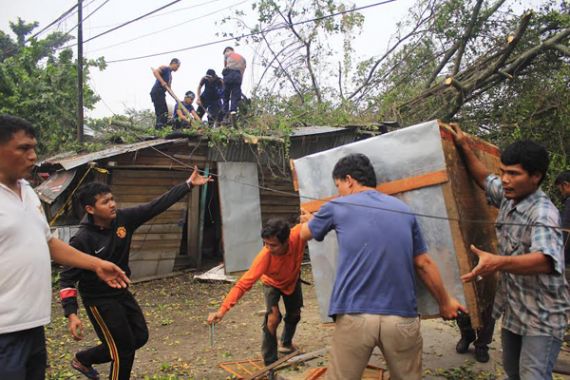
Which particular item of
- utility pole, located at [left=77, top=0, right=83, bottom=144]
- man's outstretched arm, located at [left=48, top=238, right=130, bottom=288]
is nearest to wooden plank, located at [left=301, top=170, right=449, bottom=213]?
man's outstretched arm, located at [left=48, top=238, right=130, bottom=288]

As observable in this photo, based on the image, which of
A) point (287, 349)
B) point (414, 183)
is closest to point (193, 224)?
point (287, 349)

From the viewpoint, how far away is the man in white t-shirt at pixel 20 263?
223 cm

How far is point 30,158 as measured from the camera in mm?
2502

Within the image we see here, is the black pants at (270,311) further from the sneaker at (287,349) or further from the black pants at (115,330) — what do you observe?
the black pants at (115,330)

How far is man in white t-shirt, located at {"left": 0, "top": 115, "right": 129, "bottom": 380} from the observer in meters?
2.23

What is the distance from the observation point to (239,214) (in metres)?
10.2

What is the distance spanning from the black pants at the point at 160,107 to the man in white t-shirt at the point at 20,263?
8550 mm

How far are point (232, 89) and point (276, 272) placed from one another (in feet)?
24.1

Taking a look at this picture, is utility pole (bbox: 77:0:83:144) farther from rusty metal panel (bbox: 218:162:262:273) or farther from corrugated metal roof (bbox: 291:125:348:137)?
corrugated metal roof (bbox: 291:125:348:137)

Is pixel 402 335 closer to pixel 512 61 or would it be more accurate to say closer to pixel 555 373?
pixel 555 373

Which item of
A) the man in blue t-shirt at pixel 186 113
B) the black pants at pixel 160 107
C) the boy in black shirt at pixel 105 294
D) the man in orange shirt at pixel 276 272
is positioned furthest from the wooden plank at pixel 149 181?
the man in orange shirt at pixel 276 272

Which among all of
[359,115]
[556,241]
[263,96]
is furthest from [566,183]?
[263,96]

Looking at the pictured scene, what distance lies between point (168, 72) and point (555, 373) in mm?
9445

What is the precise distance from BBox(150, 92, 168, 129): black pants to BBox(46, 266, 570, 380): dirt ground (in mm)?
3996
